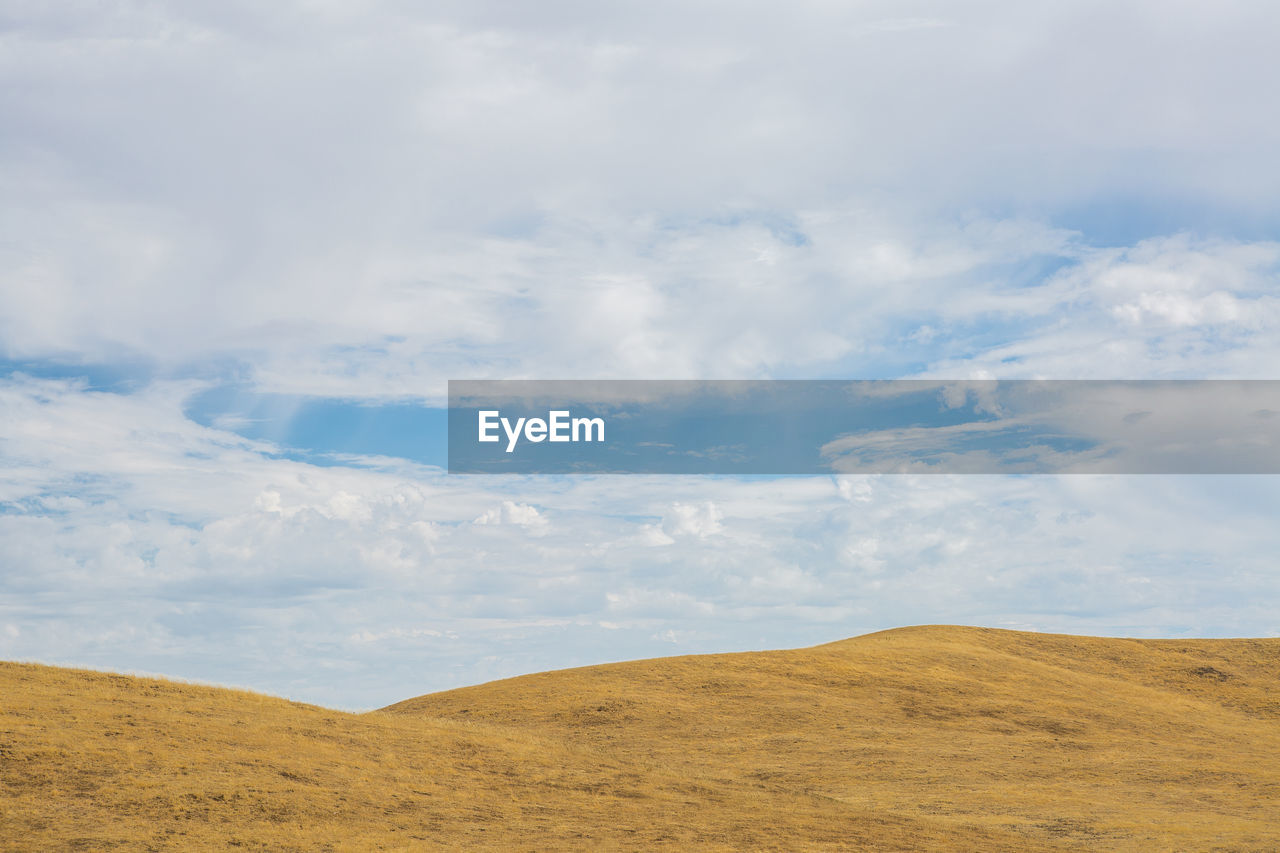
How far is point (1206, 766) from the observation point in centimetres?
3397

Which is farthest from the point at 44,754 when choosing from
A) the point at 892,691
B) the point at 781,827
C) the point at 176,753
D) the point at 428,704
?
the point at 892,691

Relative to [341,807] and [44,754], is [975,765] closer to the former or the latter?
[341,807]

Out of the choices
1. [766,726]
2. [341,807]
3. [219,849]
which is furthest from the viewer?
[766,726]

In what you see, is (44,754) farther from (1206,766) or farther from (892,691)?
(1206,766)

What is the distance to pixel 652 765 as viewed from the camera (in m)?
30.6

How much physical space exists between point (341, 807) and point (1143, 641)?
57.1m

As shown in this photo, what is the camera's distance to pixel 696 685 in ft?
143

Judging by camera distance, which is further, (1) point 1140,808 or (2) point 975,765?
(2) point 975,765

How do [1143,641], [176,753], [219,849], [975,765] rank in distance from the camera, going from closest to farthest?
[219,849] < [176,753] < [975,765] < [1143,641]

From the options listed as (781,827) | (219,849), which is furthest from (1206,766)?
(219,849)

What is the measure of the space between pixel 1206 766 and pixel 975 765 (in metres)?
8.41

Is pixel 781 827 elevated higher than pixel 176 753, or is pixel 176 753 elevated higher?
pixel 176 753

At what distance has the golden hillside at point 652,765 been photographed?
22.2 metres

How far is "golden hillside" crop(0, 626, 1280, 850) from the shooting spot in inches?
875
